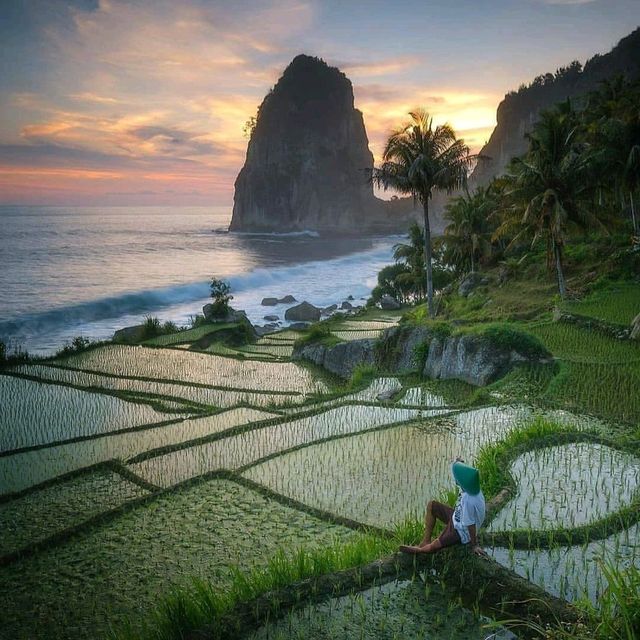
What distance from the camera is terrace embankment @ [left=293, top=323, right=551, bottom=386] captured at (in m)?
13.6

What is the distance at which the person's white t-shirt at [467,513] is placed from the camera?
4906mm

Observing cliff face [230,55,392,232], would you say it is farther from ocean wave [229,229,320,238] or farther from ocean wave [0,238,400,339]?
ocean wave [0,238,400,339]

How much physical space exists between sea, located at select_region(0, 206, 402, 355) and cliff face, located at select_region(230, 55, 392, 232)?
26753 millimetres

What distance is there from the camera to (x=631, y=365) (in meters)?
12.3

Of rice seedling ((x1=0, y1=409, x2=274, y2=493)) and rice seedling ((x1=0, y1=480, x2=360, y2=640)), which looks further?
rice seedling ((x1=0, y1=409, x2=274, y2=493))

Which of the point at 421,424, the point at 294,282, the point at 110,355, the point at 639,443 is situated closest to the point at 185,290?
the point at 294,282

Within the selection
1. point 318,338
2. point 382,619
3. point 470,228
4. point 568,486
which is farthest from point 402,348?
point 470,228

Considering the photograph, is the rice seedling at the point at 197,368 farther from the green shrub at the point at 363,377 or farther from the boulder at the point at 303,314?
the boulder at the point at 303,314

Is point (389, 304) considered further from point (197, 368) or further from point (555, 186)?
point (197, 368)

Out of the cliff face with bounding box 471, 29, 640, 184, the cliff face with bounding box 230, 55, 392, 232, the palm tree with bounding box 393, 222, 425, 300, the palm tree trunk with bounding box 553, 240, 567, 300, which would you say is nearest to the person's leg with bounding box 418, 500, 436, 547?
the palm tree trunk with bounding box 553, 240, 567, 300

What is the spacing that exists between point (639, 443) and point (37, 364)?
1780 cm

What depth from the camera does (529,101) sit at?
11600 centimetres

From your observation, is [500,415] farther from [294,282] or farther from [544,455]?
[294,282]

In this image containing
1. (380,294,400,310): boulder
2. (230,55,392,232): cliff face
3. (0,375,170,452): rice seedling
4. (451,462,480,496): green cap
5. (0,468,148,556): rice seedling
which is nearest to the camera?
(451,462,480,496): green cap
